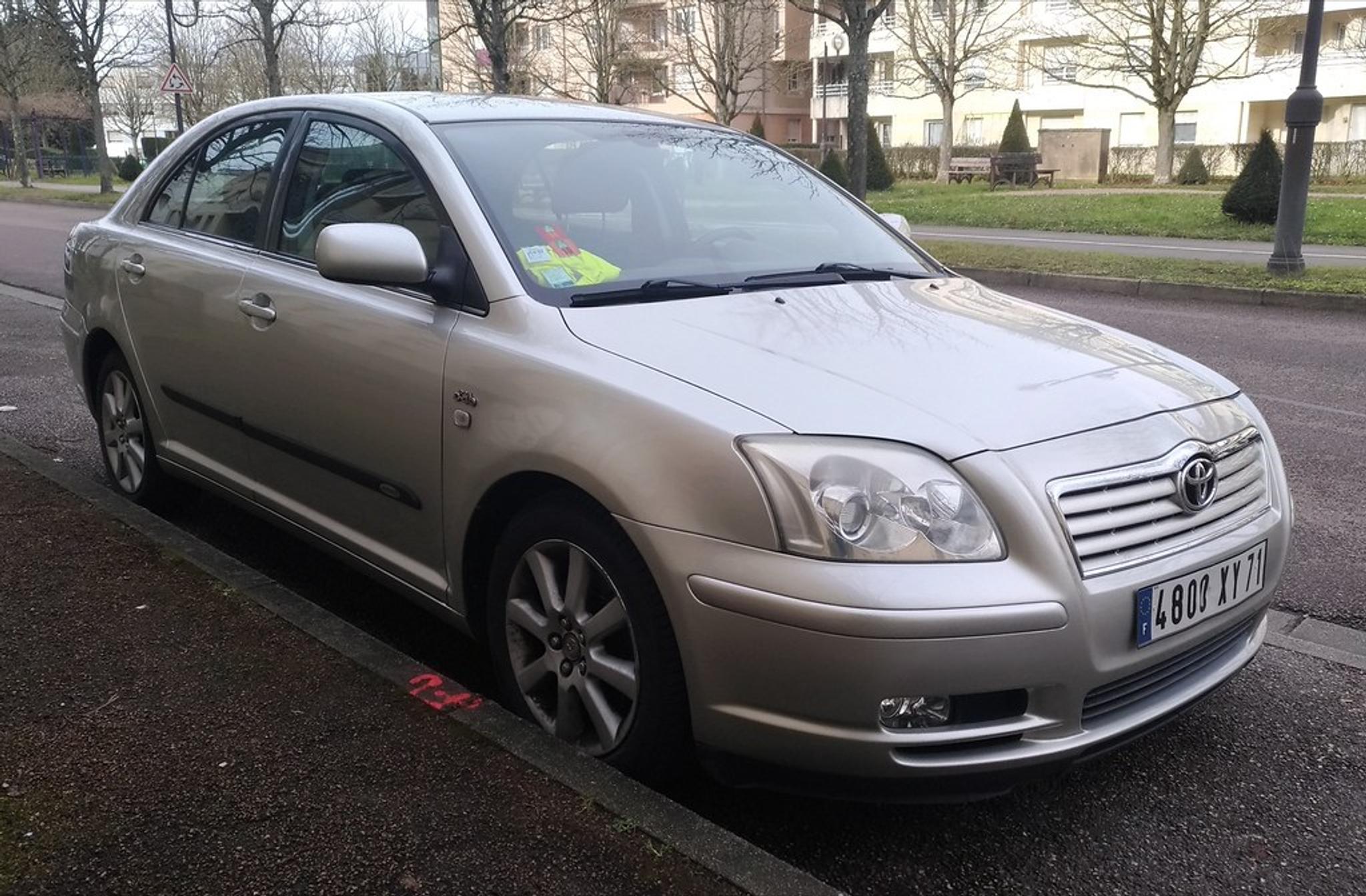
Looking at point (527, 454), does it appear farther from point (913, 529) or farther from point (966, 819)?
point (966, 819)

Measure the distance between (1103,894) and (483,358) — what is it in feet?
5.94

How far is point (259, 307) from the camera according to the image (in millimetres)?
3756

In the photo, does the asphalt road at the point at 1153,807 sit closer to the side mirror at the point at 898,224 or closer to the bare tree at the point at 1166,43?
the side mirror at the point at 898,224

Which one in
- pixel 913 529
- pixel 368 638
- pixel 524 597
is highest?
pixel 913 529

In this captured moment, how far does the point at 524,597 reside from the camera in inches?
115

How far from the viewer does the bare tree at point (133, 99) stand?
2502 inches

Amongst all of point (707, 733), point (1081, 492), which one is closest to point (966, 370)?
point (1081, 492)

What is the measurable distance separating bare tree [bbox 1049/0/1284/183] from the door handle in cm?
3393

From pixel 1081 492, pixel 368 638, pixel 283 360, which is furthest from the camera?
pixel 283 360

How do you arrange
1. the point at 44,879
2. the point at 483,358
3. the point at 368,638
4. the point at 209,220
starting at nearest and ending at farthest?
the point at 44,879 < the point at 483,358 < the point at 368,638 < the point at 209,220

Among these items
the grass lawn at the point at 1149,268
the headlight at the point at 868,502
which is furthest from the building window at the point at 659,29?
the headlight at the point at 868,502

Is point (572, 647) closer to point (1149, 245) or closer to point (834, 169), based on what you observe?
point (1149, 245)

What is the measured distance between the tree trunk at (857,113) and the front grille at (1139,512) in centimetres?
1474

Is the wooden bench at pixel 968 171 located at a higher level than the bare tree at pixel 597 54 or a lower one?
lower
